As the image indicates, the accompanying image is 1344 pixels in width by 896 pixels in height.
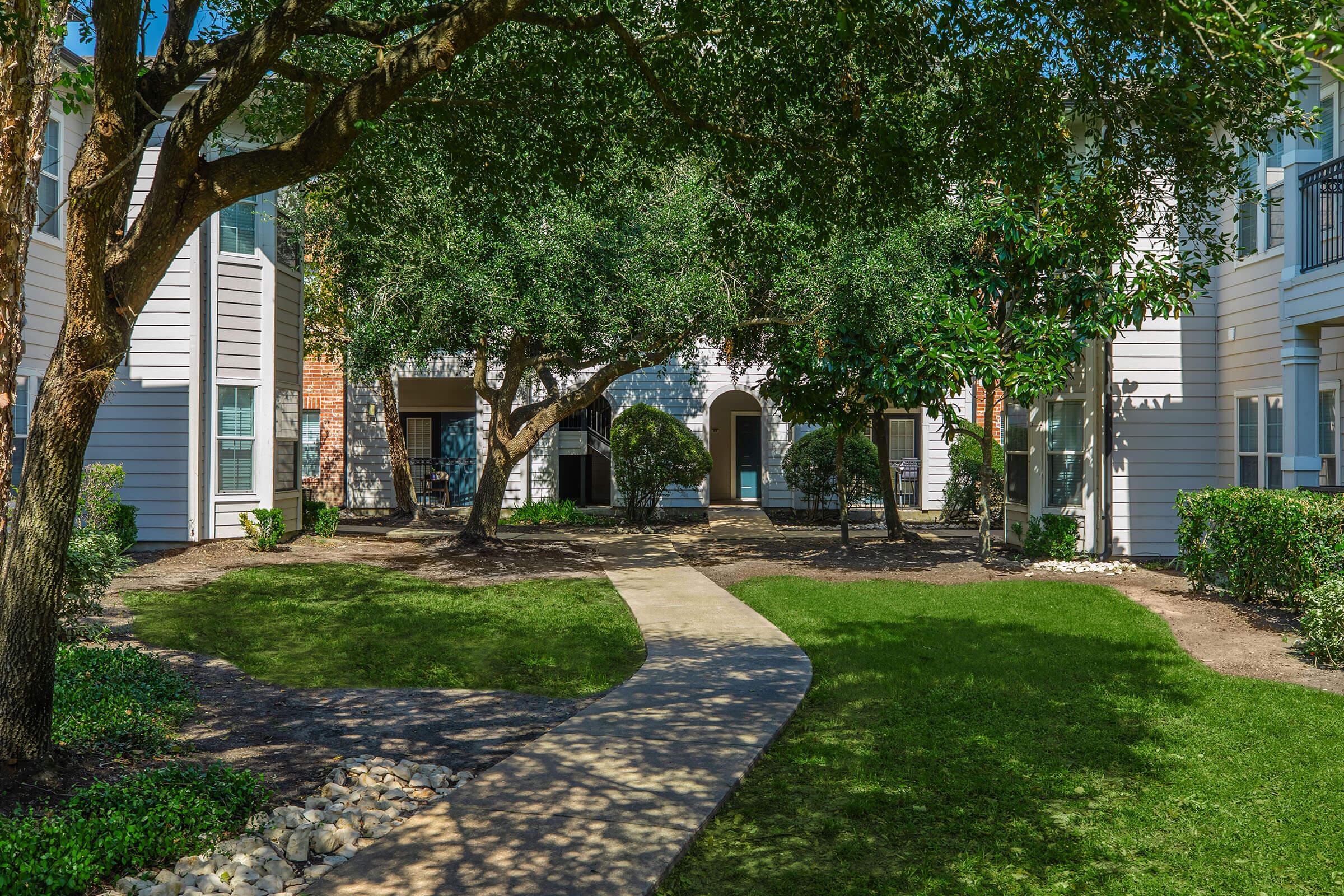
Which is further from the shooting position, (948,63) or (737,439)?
(737,439)

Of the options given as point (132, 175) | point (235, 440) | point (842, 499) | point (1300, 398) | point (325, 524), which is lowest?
point (325, 524)

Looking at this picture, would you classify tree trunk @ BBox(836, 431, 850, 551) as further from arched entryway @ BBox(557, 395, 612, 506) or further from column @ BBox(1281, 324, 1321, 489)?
arched entryway @ BBox(557, 395, 612, 506)

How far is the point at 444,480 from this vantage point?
24.7 meters

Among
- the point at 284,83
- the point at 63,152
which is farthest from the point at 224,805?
the point at 63,152

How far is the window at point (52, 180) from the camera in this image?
13320 mm

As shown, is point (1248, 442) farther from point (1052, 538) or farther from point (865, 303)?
point (865, 303)

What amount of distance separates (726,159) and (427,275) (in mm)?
6531

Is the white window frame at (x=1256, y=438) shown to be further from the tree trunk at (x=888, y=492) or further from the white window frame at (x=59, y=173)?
the white window frame at (x=59, y=173)

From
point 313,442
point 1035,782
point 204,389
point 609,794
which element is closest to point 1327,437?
point 1035,782

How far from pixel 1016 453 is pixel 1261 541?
609 centimetres

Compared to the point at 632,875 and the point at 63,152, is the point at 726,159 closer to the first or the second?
the point at 632,875

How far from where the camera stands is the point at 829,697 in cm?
709

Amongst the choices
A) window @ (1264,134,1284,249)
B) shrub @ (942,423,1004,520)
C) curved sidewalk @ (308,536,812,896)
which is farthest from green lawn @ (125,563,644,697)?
shrub @ (942,423,1004,520)

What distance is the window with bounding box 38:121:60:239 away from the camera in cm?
1332
